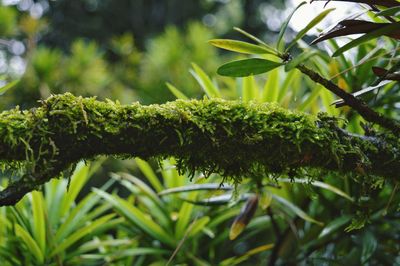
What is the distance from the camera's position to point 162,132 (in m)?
0.77

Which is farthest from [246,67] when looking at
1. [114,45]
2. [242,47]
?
[114,45]

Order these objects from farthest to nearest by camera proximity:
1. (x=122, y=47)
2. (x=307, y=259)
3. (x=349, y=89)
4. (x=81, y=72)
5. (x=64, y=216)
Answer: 1. (x=122, y=47)
2. (x=81, y=72)
3. (x=64, y=216)
4. (x=307, y=259)
5. (x=349, y=89)

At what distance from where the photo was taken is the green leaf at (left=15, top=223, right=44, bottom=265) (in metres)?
1.18

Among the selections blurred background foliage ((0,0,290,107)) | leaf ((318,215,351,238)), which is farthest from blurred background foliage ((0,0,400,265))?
blurred background foliage ((0,0,290,107))

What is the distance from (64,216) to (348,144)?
0.90 metres

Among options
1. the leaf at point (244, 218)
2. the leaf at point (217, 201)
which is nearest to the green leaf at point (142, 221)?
the leaf at point (217, 201)

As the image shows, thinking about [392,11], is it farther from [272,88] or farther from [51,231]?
[51,231]

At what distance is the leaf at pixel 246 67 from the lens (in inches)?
33.2

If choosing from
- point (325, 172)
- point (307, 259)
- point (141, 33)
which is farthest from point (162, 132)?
point (141, 33)

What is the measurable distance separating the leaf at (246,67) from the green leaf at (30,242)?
0.68 meters

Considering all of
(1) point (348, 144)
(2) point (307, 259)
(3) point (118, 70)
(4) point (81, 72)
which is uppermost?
(3) point (118, 70)

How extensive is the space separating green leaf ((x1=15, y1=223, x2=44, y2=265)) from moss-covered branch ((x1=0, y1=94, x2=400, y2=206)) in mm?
487

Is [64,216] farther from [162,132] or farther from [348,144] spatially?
[348,144]

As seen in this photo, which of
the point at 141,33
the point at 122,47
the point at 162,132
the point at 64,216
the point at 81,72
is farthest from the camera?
the point at 141,33
